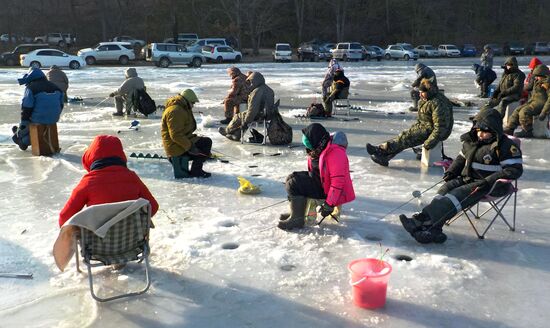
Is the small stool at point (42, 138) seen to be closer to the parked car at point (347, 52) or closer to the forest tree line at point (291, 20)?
the parked car at point (347, 52)

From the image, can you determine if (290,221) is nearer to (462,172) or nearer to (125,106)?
(462,172)

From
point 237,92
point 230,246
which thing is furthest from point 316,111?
point 230,246

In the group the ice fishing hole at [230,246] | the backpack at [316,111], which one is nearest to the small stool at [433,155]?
the ice fishing hole at [230,246]

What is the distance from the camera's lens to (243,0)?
47.8m

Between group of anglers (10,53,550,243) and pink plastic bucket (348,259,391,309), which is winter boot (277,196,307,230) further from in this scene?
pink plastic bucket (348,259,391,309)

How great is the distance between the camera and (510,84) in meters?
10.6

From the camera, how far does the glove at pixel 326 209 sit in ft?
15.5

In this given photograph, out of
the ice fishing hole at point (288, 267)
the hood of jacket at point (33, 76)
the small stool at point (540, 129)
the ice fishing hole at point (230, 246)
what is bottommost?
the ice fishing hole at point (288, 267)

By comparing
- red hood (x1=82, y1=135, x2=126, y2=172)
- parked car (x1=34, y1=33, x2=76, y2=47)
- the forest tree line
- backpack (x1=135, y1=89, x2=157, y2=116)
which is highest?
Answer: the forest tree line

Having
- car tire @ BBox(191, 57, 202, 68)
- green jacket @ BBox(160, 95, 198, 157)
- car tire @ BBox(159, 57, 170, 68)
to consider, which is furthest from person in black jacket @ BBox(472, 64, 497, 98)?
car tire @ BBox(159, 57, 170, 68)

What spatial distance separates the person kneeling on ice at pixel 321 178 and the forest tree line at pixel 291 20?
42100mm

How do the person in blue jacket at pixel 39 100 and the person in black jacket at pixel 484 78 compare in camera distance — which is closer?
the person in blue jacket at pixel 39 100

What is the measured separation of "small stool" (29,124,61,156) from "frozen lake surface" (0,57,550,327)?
0.35m

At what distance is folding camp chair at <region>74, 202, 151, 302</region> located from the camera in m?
3.46
